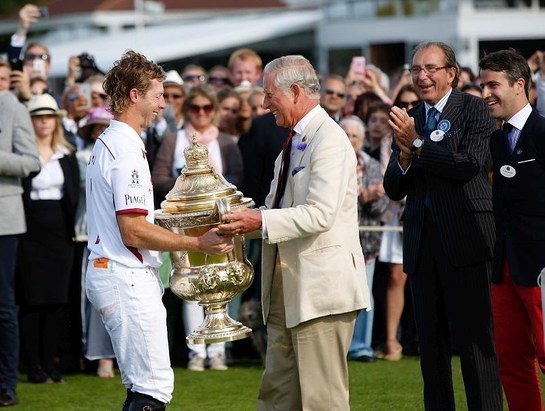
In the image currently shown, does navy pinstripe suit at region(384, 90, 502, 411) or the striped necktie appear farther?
navy pinstripe suit at region(384, 90, 502, 411)

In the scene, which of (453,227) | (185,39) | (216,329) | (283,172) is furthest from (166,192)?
(185,39)

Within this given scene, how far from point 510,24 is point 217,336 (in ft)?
95.4

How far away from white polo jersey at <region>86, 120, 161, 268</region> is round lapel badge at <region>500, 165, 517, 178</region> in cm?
204

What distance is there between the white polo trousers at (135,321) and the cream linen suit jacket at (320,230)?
2.27 feet

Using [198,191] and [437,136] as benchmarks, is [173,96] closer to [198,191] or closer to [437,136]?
[437,136]

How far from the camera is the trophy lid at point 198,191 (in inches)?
256

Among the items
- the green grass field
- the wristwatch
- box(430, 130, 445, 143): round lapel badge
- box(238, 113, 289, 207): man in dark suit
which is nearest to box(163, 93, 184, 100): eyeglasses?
box(238, 113, 289, 207): man in dark suit

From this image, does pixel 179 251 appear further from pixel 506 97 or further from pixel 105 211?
pixel 506 97

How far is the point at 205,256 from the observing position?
6.57 metres

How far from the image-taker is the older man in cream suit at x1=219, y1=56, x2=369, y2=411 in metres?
6.50

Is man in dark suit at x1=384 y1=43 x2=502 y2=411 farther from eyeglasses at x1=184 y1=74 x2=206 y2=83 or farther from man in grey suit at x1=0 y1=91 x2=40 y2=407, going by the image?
eyeglasses at x1=184 y1=74 x2=206 y2=83

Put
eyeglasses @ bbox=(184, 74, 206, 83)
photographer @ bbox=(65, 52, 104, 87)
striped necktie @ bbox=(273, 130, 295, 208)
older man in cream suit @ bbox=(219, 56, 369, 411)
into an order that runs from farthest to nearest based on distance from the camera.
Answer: eyeglasses @ bbox=(184, 74, 206, 83) → photographer @ bbox=(65, 52, 104, 87) → striped necktie @ bbox=(273, 130, 295, 208) → older man in cream suit @ bbox=(219, 56, 369, 411)

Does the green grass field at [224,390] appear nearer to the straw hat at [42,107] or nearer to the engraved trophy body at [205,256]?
the straw hat at [42,107]

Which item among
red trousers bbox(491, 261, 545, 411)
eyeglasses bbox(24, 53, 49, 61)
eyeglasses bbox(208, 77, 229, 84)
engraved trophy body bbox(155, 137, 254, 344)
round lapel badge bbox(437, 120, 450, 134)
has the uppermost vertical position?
eyeglasses bbox(24, 53, 49, 61)
